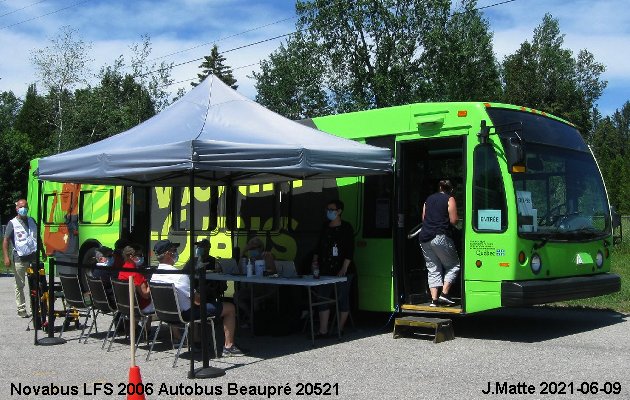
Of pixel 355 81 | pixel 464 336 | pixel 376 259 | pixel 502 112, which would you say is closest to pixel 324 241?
pixel 376 259

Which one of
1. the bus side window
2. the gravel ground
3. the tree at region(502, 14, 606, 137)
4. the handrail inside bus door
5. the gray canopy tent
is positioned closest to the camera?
the gravel ground

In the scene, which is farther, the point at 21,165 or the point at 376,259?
the point at 21,165

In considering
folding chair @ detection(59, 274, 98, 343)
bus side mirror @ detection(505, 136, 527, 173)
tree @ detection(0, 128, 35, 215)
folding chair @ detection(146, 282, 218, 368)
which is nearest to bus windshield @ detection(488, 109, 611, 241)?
bus side mirror @ detection(505, 136, 527, 173)

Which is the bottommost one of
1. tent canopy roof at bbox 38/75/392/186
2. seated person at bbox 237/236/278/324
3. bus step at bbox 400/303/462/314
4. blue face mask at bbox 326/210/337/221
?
bus step at bbox 400/303/462/314

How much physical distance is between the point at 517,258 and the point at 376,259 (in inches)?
81.6

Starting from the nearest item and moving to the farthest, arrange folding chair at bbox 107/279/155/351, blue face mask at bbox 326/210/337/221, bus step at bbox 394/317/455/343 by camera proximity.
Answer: folding chair at bbox 107/279/155/351 → bus step at bbox 394/317/455/343 → blue face mask at bbox 326/210/337/221

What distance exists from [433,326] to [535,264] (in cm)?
145

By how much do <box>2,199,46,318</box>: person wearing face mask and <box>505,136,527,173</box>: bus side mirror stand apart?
24.9 feet

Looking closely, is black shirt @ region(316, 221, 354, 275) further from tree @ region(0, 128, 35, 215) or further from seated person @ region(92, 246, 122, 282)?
tree @ region(0, 128, 35, 215)

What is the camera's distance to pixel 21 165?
164 feet

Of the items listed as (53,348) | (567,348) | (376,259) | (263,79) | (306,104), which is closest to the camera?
(567,348)

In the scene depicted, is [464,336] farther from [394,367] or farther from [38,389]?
[38,389]

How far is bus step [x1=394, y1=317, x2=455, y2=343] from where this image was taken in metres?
9.41

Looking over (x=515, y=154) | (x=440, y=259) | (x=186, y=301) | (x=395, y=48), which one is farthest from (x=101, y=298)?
(x=395, y=48)
